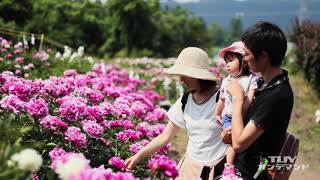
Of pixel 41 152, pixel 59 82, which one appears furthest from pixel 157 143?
pixel 59 82

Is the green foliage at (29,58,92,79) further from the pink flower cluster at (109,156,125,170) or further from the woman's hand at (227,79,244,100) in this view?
the woman's hand at (227,79,244,100)

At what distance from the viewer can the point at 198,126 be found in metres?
2.95

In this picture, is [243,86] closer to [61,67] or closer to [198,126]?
[198,126]

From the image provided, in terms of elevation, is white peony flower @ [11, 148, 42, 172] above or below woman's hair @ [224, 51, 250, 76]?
below

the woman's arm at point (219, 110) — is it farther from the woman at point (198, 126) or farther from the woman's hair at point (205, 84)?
the woman's hair at point (205, 84)

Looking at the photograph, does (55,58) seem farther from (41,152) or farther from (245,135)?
(245,135)

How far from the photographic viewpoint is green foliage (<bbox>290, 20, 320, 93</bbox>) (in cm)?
1046

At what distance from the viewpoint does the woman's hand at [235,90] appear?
96.4 inches

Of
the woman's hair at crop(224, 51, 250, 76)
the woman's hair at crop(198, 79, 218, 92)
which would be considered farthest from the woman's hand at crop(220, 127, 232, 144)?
the woman's hair at crop(198, 79, 218, 92)

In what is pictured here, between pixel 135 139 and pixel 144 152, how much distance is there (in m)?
0.82

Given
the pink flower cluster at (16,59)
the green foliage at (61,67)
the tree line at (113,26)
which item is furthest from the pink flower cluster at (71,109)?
the tree line at (113,26)

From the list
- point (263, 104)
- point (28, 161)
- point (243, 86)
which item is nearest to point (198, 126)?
point (243, 86)

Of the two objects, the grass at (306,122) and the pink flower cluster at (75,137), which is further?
the grass at (306,122)

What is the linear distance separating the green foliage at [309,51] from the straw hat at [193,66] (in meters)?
7.74
